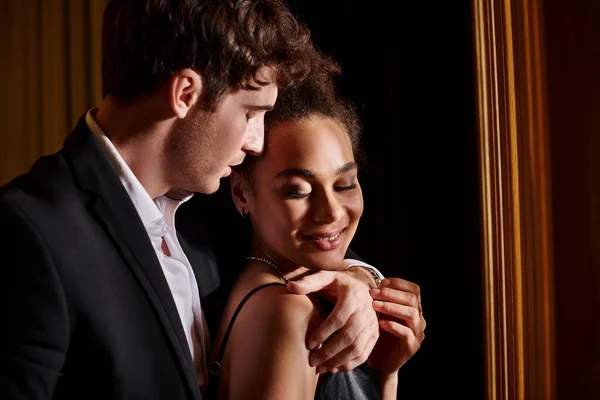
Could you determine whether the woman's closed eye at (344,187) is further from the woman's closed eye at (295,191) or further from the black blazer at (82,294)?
the black blazer at (82,294)

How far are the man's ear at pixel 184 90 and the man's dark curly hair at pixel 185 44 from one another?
1cm

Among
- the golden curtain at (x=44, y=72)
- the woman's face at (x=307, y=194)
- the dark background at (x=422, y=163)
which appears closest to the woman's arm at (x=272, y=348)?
the woman's face at (x=307, y=194)

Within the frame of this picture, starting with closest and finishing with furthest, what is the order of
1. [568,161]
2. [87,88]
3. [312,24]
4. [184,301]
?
[184,301] → [568,161] → [312,24] → [87,88]

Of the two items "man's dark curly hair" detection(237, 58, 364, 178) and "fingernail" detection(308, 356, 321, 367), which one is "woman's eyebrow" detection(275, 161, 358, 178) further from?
"fingernail" detection(308, 356, 321, 367)

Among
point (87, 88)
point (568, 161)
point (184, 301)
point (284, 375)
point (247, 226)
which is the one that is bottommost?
point (284, 375)

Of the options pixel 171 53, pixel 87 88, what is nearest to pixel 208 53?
pixel 171 53

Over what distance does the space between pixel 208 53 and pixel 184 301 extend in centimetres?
54

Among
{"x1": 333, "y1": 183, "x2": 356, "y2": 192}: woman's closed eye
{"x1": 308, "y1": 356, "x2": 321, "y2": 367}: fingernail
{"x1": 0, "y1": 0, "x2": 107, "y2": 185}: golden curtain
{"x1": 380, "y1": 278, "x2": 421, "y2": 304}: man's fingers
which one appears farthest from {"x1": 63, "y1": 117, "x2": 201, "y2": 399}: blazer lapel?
{"x1": 0, "y1": 0, "x2": 107, "y2": 185}: golden curtain

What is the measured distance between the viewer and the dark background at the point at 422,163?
1835 millimetres

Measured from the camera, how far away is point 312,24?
211 centimetres

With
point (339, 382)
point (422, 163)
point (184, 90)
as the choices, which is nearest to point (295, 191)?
point (184, 90)

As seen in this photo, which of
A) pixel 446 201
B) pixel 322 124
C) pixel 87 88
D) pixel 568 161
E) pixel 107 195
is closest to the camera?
pixel 107 195

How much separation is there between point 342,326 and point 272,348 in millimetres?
170

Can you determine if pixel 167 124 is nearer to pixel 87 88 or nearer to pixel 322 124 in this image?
pixel 322 124
